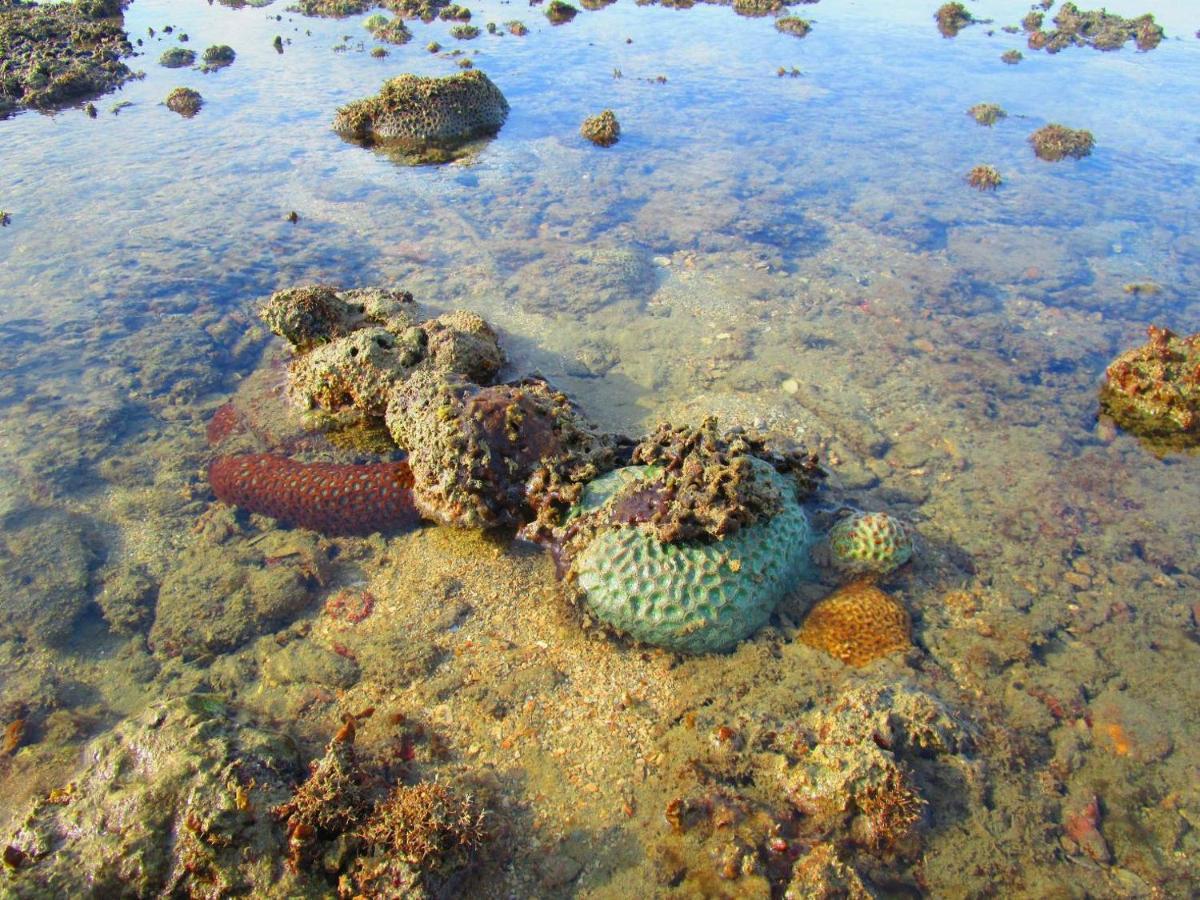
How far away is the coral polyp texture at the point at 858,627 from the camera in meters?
4.75

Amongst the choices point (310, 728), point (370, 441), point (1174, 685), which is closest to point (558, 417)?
point (370, 441)

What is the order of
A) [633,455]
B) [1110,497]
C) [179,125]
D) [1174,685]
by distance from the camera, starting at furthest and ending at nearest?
[179,125] < [1110,497] < [633,455] < [1174,685]

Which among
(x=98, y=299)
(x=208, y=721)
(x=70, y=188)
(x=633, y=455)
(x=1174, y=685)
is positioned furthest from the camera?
(x=70, y=188)

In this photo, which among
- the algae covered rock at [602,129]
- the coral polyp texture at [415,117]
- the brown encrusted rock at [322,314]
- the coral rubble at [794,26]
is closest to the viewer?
the brown encrusted rock at [322,314]

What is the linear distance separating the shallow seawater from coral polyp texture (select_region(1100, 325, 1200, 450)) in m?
0.29

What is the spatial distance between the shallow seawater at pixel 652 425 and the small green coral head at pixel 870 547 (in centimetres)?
21

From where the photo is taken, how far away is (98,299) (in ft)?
26.6

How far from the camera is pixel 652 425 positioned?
6.70 metres

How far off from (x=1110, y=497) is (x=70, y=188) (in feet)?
46.9

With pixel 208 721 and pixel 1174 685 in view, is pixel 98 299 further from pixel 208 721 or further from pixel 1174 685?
pixel 1174 685

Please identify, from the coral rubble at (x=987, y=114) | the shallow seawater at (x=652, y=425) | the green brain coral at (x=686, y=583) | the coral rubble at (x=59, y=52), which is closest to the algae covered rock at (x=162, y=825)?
the shallow seawater at (x=652, y=425)

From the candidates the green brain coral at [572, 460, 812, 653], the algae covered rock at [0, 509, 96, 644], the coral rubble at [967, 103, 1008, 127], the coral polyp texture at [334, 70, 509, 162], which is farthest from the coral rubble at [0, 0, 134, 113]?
the coral rubble at [967, 103, 1008, 127]

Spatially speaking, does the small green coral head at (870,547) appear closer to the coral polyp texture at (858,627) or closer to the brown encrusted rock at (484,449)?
the coral polyp texture at (858,627)

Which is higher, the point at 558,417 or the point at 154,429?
the point at 558,417
